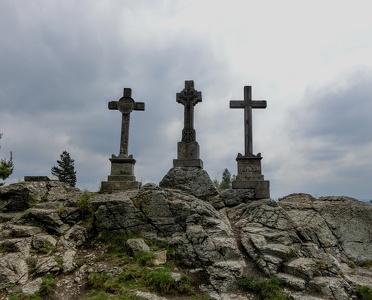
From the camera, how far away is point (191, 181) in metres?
11.0

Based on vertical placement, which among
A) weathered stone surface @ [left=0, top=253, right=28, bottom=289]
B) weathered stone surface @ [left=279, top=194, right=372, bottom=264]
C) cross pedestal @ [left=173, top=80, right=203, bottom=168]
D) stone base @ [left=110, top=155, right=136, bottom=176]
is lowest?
weathered stone surface @ [left=0, top=253, right=28, bottom=289]

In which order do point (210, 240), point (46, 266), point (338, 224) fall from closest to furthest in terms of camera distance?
point (46, 266) < point (210, 240) < point (338, 224)

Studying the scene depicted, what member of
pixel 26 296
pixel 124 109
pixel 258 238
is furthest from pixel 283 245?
pixel 124 109

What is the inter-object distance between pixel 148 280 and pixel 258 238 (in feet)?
11.5

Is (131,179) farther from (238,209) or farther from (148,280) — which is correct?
(148,280)

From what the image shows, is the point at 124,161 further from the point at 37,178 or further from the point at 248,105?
the point at 248,105

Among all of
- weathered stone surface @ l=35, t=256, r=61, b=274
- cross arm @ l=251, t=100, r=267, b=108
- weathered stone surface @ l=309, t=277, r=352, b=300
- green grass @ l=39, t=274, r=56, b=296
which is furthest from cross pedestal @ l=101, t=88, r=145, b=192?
weathered stone surface @ l=309, t=277, r=352, b=300

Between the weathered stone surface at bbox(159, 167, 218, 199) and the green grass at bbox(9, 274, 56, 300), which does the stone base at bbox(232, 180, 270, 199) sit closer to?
the weathered stone surface at bbox(159, 167, 218, 199)

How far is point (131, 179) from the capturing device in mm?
11609

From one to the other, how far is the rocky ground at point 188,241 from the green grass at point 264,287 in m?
0.15

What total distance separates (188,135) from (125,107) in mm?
3222

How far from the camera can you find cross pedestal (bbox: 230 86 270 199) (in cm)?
1118

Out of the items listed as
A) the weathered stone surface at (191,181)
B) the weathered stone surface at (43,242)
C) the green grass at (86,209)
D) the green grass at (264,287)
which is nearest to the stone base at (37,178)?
the green grass at (86,209)

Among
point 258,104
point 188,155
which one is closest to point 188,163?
point 188,155
